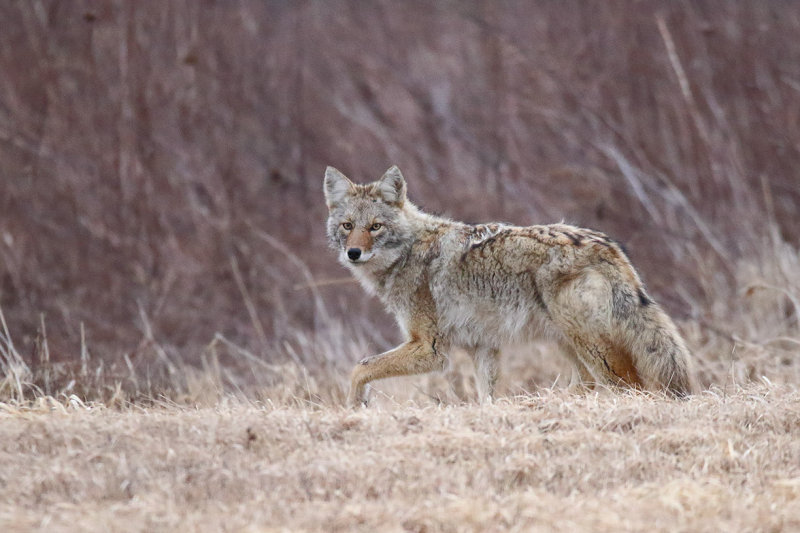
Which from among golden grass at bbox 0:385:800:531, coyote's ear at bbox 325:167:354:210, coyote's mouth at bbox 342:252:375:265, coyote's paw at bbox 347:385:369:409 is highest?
coyote's ear at bbox 325:167:354:210

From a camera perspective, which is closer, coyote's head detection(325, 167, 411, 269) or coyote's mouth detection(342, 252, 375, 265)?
coyote's mouth detection(342, 252, 375, 265)

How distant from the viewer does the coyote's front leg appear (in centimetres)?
757

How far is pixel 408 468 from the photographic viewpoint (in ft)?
16.6

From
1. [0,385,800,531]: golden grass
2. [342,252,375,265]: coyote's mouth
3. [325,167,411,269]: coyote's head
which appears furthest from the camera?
[325,167,411,269]: coyote's head

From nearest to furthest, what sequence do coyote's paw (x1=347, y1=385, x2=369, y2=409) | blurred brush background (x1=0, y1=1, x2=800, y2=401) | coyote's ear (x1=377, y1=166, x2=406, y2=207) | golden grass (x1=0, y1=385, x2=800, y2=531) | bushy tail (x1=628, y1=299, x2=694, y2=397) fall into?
golden grass (x1=0, y1=385, x2=800, y2=531) → bushy tail (x1=628, y1=299, x2=694, y2=397) → coyote's paw (x1=347, y1=385, x2=369, y2=409) → coyote's ear (x1=377, y1=166, x2=406, y2=207) → blurred brush background (x1=0, y1=1, x2=800, y2=401)

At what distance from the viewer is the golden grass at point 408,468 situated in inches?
179

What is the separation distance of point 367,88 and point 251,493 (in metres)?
14.9

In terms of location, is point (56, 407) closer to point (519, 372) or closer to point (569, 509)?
point (569, 509)

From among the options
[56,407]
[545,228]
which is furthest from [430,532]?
[545,228]

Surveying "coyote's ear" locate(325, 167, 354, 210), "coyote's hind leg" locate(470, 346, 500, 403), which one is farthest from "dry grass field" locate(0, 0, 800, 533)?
"coyote's ear" locate(325, 167, 354, 210)

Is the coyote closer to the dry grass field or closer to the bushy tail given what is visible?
the bushy tail

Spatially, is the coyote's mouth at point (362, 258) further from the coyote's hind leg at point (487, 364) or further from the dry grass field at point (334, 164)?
the dry grass field at point (334, 164)

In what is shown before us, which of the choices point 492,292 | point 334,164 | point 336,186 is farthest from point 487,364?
point 334,164

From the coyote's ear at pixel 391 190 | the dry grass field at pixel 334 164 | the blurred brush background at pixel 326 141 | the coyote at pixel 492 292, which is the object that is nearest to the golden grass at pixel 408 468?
the dry grass field at pixel 334 164
